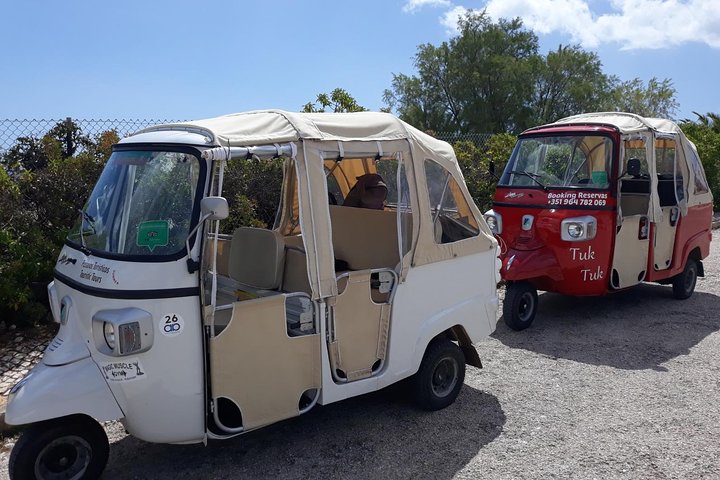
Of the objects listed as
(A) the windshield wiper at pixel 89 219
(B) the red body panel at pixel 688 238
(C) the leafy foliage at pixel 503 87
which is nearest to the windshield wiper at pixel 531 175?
(B) the red body panel at pixel 688 238

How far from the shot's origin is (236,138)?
3668 mm

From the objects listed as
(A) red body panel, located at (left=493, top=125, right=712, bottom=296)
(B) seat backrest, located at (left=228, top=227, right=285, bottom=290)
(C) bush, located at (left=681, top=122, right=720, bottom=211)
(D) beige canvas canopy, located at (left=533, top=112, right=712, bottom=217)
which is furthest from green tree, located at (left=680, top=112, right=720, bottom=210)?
(B) seat backrest, located at (left=228, top=227, right=285, bottom=290)

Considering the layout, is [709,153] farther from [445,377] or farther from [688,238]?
[445,377]

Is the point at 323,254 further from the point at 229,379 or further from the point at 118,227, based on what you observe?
the point at 118,227

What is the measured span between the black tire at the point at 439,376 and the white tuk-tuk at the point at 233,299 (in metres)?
0.01

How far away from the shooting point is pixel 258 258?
15.4 ft

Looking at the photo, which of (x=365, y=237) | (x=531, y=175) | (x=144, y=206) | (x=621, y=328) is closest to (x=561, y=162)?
(x=531, y=175)

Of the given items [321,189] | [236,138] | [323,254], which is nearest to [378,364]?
[323,254]

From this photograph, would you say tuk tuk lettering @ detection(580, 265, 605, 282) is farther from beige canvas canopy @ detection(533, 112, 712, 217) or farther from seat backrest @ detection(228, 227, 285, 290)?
seat backrest @ detection(228, 227, 285, 290)

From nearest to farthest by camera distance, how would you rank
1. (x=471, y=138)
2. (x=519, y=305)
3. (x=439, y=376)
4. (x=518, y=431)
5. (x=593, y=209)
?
1. (x=518, y=431)
2. (x=439, y=376)
3. (x=593, y=209)
4. (x=519, y=305)
5. (x=471, y=138)

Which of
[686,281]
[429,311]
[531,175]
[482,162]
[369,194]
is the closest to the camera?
[429,311]

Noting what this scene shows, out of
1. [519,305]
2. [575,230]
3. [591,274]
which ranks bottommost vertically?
[519,305]

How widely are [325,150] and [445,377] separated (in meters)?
2.14

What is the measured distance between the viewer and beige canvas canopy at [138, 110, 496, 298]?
385cm
